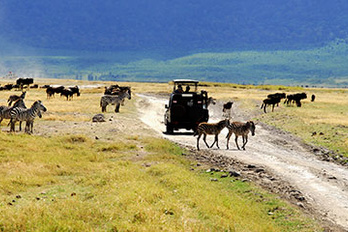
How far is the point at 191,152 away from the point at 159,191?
10.1 m

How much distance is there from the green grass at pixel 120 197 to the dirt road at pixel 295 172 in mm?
928

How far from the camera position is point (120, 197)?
455 inches

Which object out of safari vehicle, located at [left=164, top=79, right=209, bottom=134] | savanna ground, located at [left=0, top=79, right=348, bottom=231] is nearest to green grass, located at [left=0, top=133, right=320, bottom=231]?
savanna ground, located at [left=0, top=79, right=348, bottom=231]

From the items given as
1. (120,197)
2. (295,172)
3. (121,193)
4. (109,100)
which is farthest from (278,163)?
(109,100)

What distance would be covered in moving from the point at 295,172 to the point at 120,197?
8963 mm

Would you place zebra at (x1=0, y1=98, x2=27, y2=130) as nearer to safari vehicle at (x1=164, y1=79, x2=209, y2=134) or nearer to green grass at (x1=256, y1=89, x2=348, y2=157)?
safari vehicle at (x1=164, y1=79, x2=209, y2=134)

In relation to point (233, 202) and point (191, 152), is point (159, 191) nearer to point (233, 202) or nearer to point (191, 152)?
point (233, 202)

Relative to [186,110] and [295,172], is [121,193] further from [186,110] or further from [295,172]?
[186,110]

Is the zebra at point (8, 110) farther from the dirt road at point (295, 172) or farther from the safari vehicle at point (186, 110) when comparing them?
the safari vehicle at point (186, 110)

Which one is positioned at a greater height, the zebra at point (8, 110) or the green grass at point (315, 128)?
the zebra at point (8, 110)

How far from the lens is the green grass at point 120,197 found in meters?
9.89

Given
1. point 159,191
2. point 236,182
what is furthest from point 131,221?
point 236,182

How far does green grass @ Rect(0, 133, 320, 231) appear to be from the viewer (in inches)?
389

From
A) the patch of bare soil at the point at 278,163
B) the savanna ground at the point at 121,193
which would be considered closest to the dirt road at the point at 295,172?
the patch of bare soil at the point at 278,163
